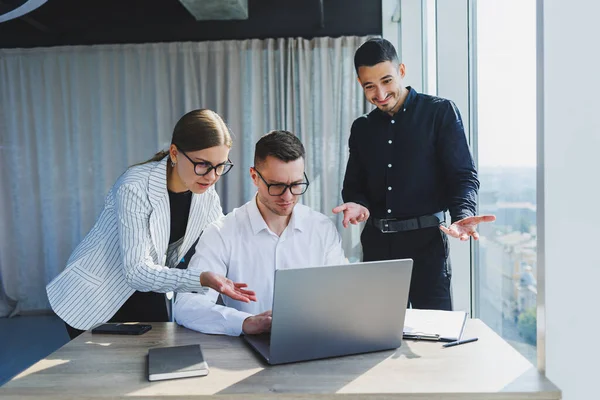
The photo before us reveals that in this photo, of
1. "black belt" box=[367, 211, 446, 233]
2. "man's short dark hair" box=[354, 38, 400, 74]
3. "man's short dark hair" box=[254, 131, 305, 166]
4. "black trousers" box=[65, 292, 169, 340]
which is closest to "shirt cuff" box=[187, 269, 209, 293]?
"man's short dark hair" box=[254, 131, 305, 166]

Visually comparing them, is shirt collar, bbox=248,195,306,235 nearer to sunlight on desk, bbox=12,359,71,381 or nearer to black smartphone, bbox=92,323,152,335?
black smartphone, bbox=92,323,152,335

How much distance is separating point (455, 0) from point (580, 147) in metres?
2.13

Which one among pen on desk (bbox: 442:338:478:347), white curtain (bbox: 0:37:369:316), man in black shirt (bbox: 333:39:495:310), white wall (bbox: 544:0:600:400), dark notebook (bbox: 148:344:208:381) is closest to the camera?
white wall (bbox: 544:0:600:400)

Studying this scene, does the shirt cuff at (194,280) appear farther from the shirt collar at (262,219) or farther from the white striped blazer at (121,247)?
the shirt collar at (262,219)

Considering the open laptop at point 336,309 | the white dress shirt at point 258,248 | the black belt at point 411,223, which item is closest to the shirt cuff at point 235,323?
the open laptop at point 336,309

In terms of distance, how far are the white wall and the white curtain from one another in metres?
4.19

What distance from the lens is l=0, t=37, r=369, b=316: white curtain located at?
17.8 ft

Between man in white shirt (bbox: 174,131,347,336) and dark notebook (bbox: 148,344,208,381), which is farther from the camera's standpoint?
man in white shirt (bbox: 174,131,347,336)

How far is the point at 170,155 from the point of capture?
80.2 inches

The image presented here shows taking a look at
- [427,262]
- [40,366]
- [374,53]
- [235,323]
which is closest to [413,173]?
[427,262]

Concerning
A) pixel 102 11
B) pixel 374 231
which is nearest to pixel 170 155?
pixel 374 231

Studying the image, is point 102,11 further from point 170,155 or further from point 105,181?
point 170,155

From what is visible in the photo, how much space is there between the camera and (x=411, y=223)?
231 cm

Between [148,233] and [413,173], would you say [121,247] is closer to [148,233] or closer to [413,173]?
[148,233]
